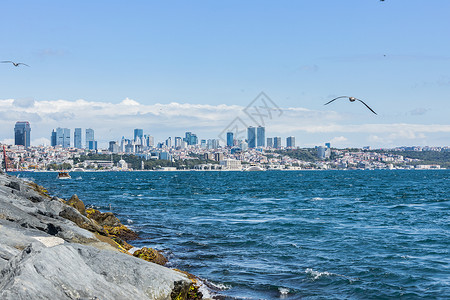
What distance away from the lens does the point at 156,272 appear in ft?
29.9

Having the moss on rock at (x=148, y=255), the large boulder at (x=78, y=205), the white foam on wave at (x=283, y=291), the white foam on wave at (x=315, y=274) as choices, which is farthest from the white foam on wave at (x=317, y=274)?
the large boulder at (x=78, y=205)

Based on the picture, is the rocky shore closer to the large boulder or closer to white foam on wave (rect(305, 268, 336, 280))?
white foam on wave (rect(305, 268, 336, 280))

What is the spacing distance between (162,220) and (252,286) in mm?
15549

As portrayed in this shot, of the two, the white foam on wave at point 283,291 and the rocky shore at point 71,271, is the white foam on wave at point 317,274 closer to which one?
the white foam on wave at point 283,291

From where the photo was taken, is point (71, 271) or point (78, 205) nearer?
point (71, 271)

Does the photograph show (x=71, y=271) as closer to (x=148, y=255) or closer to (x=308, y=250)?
(x=148, y=255)

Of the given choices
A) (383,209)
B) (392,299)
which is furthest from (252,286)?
(383,209)

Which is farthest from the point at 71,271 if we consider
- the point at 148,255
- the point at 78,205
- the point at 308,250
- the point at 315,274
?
the point at 78,205

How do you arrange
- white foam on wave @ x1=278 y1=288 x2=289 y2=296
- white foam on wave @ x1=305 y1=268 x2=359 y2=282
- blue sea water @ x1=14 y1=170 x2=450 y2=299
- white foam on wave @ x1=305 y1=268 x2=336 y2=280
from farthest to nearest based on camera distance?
white foam on wave @ x1=305 y1=268 x2=336 y2=280 < white foam on wave @ x1=305 y1=268 x2=359 y2=282 < blue sea water @ x1=14 y1=170 x2=450 y2=299 < white foam on wave @ x1=278 y1=288 x2=289 y2=296

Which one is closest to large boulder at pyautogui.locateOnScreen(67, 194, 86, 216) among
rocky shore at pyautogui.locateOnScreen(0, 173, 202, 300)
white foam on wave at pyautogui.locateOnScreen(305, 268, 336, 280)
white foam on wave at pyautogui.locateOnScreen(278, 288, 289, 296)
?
rocky shore at pyautogui.locateOnScreen(0, 173, 202, 300)

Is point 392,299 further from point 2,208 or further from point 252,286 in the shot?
point 2,208

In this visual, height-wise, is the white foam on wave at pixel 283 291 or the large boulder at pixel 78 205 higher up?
the large boulder at pixel 78 205

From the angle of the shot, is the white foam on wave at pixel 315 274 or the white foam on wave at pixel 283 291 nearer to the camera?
the white foam on wave at pixel 283 291

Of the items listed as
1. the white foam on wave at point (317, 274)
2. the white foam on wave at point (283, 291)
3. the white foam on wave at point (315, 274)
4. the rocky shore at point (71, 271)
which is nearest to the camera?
the rocky shore at point (71, 271)
